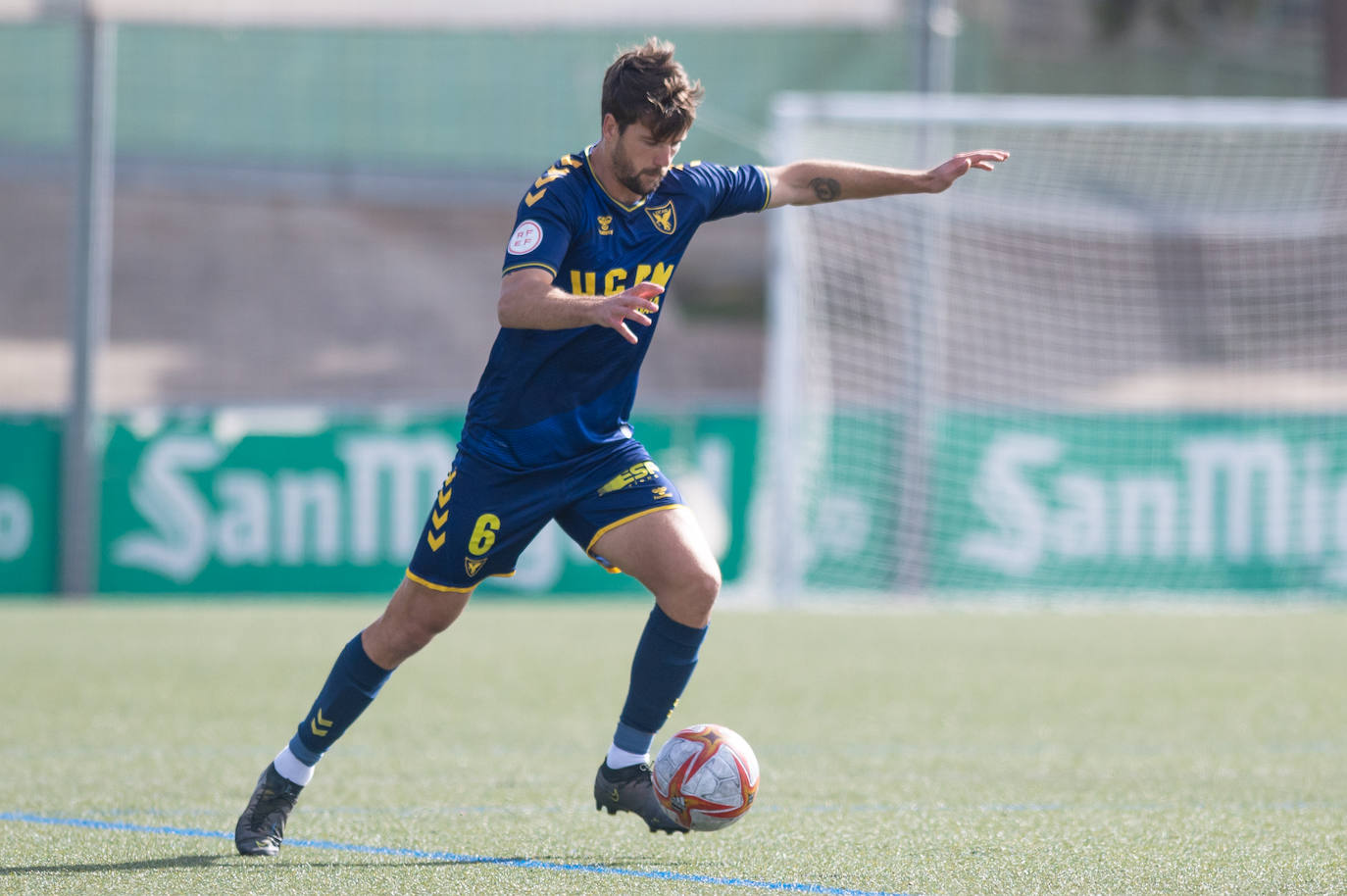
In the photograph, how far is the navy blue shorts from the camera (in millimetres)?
4223

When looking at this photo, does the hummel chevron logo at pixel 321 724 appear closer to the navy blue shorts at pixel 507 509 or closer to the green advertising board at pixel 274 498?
the navy blue shorts at pixel 507 509

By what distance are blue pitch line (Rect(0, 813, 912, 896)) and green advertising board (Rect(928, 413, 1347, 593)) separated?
8.67 meters

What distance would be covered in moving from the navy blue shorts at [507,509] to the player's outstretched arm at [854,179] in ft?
3.09

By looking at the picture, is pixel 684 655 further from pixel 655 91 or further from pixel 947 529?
pixel 947 529

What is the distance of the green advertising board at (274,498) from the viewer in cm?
1248

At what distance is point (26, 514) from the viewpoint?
12523 mm

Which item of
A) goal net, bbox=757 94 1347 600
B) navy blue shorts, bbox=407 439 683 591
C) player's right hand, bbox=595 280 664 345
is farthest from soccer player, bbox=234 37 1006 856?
goal net, bbox=757 94 1347 600

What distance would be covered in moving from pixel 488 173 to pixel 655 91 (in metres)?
26.8

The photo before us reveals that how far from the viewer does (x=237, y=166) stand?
2948cm

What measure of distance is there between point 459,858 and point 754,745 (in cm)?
225

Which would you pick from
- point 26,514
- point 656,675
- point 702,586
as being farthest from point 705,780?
point 26,514

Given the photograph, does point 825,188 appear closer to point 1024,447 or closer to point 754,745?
point 754,745

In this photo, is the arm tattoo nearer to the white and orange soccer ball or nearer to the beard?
the beard

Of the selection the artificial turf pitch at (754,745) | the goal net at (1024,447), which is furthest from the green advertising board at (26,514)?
the goal net at (1024,447)
